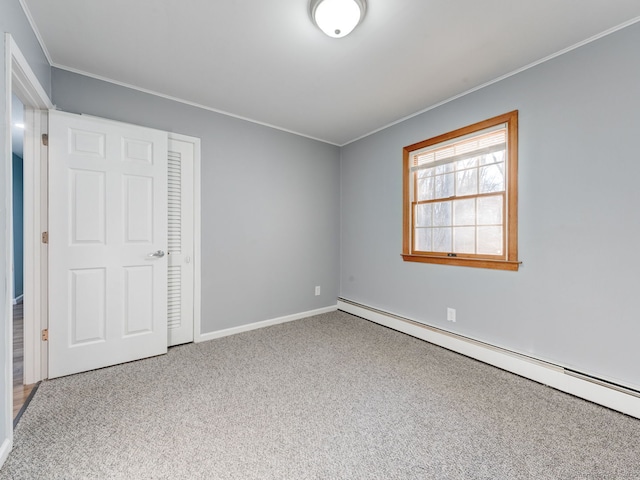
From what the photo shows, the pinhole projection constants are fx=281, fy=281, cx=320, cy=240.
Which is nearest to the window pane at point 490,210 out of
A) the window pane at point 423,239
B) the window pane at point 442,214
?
the window pane at point 442,214

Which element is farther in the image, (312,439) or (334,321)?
(334,321)

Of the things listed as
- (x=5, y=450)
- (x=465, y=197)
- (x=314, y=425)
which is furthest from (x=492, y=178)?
(x=5, y=450)

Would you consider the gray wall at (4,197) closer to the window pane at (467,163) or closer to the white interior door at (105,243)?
the white interior door at (105,243)

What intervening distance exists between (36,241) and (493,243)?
3782 mm

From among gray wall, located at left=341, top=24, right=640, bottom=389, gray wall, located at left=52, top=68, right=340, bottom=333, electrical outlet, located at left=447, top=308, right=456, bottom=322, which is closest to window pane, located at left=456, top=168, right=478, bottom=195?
A: gray wall, located at left=341, top=24, right=640, bottom=389

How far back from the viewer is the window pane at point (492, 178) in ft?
8.19

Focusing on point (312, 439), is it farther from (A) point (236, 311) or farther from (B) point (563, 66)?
(B) point (563, 66)

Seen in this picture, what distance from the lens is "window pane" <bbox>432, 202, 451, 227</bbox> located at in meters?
2.90

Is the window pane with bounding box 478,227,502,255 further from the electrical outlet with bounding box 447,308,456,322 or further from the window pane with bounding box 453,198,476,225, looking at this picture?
the electrical outlet with bounding box 447,308,456,322

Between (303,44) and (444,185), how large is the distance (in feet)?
6.19

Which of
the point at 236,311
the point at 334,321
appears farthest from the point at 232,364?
the point at 334,321

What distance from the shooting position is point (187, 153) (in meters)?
2.92

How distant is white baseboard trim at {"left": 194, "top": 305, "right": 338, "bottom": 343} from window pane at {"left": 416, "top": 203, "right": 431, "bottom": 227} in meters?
1.82

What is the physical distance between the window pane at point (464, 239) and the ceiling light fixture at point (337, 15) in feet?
6.54
